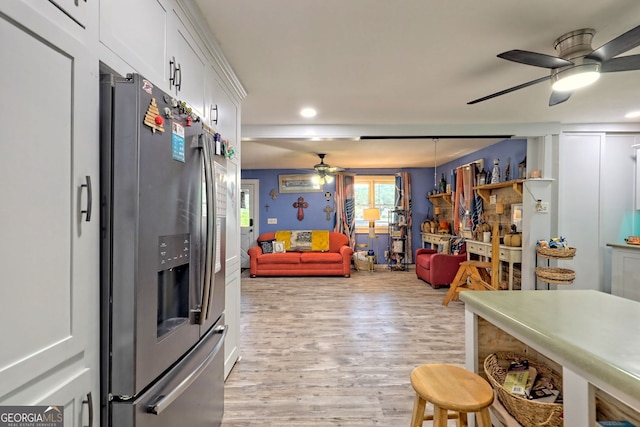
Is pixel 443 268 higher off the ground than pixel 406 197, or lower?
lower

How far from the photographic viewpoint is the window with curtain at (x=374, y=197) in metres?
7.36

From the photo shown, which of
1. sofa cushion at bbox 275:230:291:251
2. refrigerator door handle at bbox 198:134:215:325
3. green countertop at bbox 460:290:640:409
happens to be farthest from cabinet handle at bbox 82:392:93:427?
sofa cushion at bbox 275:230:291:251

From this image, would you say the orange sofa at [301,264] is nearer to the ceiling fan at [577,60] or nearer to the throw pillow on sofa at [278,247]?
the throw pillow on sofa at [278,247]

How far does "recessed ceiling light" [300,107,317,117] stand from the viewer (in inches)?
127

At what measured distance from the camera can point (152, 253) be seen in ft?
3.36

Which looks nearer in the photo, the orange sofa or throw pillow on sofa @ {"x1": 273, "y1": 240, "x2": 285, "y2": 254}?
the orange sofa

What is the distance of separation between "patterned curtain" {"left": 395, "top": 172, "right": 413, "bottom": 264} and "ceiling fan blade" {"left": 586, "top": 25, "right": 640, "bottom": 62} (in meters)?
5.43

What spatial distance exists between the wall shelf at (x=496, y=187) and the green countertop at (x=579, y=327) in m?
2.98

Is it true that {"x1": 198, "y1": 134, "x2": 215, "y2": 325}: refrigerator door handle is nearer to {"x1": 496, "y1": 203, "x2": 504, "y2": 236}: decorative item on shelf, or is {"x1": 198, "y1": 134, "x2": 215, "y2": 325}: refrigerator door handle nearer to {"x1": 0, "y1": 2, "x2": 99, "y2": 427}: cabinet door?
{"x1": 0, "y1": 2, "x2": 99, "y2": 427}: cabinet door

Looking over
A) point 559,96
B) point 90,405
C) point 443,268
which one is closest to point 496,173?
point 443,268

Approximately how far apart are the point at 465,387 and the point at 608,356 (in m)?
0.50

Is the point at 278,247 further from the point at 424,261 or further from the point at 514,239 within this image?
the point at 514,239

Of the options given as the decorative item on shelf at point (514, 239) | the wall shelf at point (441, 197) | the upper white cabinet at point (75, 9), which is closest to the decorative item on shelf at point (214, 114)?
the upper white cabinet at point (75, 9)

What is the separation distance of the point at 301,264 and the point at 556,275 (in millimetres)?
4174
